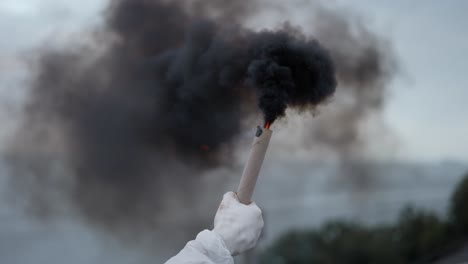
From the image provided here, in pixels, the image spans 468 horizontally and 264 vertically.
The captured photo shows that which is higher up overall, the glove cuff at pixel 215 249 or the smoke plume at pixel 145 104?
the smoke plume at pixel 145 104

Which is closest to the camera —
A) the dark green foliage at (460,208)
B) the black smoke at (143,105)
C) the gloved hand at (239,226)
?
the gloved hand at (239,226)

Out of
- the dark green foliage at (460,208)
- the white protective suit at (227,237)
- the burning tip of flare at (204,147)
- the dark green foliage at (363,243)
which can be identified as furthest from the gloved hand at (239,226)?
the dark green foliage at (363,243)

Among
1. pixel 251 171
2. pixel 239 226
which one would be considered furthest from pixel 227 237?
pixel 251 171

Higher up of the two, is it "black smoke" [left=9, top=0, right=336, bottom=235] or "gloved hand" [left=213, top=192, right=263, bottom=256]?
"black smoke" [left=9, top=0, right=336, bottom=235]

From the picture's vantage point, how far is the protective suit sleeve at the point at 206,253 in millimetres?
3578

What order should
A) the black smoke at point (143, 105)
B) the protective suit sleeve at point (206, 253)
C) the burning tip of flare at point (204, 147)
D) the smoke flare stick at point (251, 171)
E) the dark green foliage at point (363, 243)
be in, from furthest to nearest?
the dark green foliage at point (363, 243) → the burning tip of flare at point (204, 147) → the black smoke at point (143, 105) → the smoke flare stick at point (251, 171) → the protective suit sleeve at point (206, 253)

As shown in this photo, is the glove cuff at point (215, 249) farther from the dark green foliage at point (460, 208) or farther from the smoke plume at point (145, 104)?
the dark green foliage at point (460, 208)

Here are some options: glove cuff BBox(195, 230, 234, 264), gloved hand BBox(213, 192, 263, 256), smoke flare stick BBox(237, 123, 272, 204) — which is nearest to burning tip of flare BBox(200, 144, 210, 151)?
smoke flare stick BBox(237, 123, 272, 204)

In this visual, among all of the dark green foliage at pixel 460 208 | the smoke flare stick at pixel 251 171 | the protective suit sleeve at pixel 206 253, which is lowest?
the protective suit sleeve at pixel 206 253

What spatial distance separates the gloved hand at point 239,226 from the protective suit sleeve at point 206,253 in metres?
0.08

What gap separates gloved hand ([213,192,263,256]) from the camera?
12.1 ft

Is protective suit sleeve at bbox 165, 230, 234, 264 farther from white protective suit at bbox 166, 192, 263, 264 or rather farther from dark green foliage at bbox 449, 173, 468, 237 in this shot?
dark green foliage at bbox 449, 173, 468, 237

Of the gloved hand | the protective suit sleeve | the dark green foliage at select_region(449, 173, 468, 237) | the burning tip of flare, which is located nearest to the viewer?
the protective suit sleeve

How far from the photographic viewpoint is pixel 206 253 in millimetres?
3623
